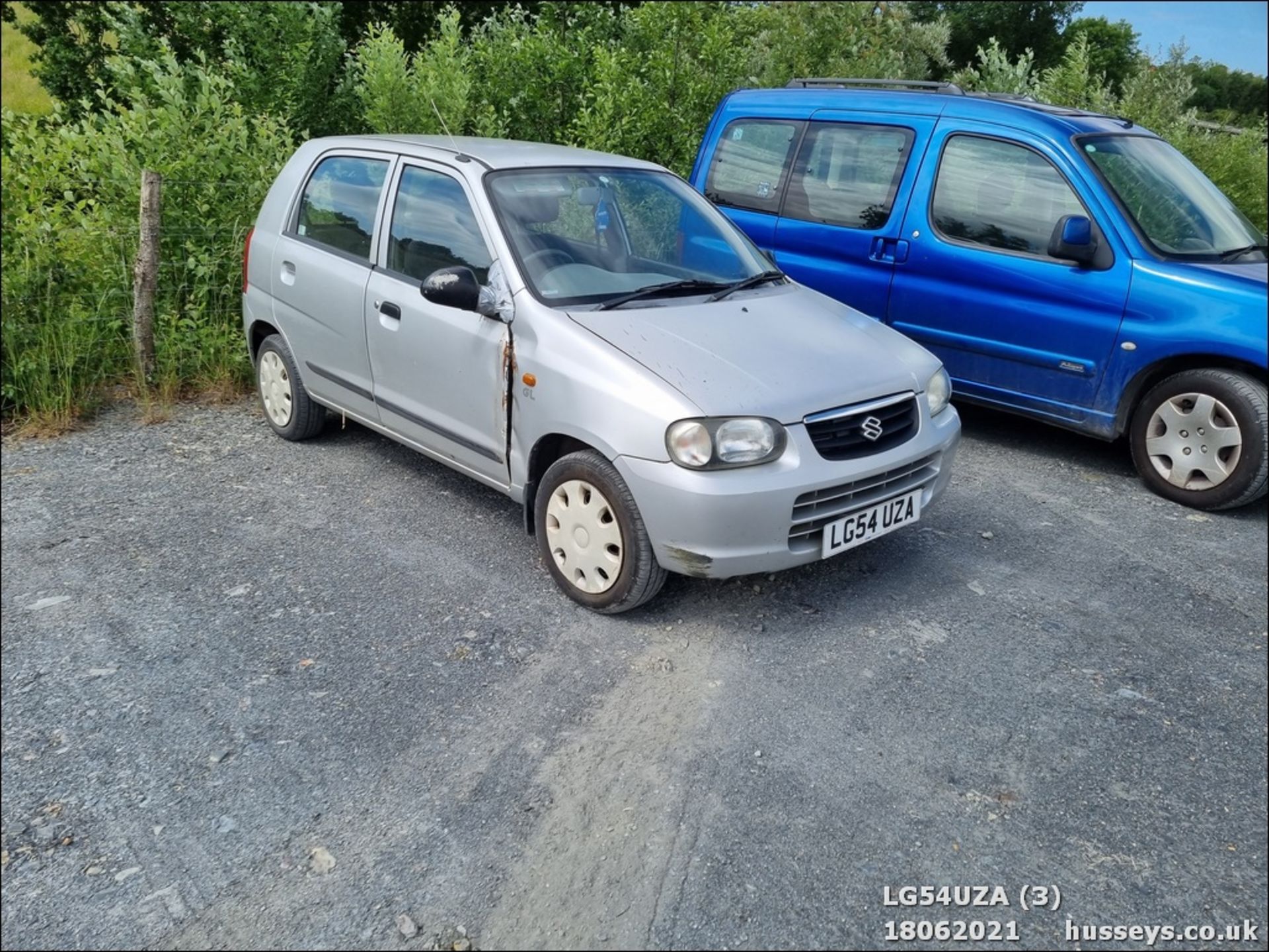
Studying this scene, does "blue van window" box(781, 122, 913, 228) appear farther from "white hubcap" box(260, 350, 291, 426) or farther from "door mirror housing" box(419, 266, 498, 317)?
"white hubcap" box(260, 350, 291, 426)

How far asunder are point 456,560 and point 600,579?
32.3 inches

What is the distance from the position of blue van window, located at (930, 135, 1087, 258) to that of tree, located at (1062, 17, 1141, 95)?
22.8 ft

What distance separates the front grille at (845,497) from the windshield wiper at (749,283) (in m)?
1.08

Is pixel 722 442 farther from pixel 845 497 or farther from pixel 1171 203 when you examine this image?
pixel 1171 203

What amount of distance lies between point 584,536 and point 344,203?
2.35 meters

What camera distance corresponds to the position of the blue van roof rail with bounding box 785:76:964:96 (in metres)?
6.71

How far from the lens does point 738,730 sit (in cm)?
344

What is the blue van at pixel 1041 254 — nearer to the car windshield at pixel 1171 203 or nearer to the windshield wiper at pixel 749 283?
the car windshield at pixel 1171 203

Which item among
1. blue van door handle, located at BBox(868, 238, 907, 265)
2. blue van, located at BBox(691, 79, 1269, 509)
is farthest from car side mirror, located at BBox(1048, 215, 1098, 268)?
blue van door handle, located at BBox(868, 238, 907, 265)

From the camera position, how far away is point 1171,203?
5.89 meters

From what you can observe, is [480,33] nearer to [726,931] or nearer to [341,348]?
[341,348]

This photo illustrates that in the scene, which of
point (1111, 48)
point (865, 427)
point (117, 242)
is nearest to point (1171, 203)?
point (865, 427)

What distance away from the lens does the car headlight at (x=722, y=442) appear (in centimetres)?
375

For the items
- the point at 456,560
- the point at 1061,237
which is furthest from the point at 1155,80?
the point at 456,560
